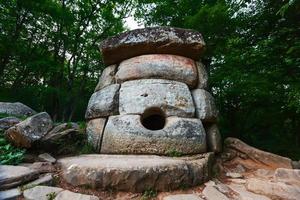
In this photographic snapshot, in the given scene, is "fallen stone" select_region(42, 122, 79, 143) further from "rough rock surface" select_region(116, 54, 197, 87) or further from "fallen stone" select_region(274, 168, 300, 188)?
"fallen stone" select_region(274, 168, 300, 188)

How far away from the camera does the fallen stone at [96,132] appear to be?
18.0 ft

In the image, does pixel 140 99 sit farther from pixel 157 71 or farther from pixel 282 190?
pixel 282 190

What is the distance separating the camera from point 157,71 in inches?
232

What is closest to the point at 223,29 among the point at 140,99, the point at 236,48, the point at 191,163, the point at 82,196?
the point at 236,48

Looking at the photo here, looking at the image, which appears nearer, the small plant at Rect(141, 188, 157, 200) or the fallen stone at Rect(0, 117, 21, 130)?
the small plant at Rect(141, 188, 157, 200)

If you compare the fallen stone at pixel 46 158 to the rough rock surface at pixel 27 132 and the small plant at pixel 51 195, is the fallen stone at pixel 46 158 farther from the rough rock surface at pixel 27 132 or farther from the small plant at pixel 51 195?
the small plant at pixel 51 195

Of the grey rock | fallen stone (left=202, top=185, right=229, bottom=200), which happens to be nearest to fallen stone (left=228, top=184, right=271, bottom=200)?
fallen stone (left=202, top=185, right=229, bottom=200)

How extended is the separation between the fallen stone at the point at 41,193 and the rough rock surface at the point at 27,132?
132 centimetres

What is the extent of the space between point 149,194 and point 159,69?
3070 mm

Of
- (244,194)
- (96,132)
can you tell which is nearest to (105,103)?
(96,132)

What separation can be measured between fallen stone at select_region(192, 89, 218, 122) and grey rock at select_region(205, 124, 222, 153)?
216 mm

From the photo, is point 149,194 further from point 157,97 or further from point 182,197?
point 157,97

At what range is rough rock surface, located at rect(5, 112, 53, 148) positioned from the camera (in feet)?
14.7

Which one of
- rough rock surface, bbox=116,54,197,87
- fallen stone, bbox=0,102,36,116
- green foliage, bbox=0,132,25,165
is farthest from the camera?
fallen stone, bbox=0,102,36,116
